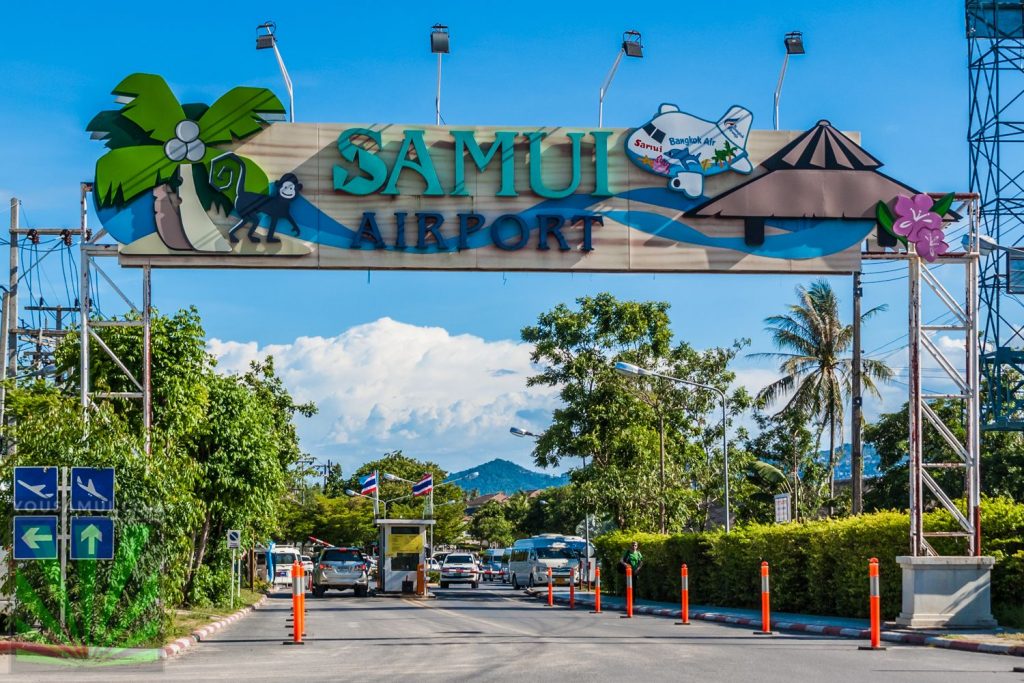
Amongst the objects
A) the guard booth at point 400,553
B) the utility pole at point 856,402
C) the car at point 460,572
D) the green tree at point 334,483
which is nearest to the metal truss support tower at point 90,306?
the utility pole at point 856,402

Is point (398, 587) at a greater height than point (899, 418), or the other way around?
point (899, 418)

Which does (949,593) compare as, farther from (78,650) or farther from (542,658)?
(78,650)

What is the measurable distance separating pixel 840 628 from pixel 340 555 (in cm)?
2784

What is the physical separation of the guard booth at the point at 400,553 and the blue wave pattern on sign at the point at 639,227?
81.7 ft

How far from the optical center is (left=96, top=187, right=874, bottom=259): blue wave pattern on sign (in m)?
21.4

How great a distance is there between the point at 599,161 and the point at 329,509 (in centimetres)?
7209

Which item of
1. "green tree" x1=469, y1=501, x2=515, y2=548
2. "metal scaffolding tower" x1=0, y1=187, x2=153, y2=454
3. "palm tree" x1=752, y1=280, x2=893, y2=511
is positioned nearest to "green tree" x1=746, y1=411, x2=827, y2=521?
"palm tree" x1=752, y1=280, x2=893, y2=511

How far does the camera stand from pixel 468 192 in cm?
2170

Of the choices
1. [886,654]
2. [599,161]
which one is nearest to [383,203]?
[599,161]

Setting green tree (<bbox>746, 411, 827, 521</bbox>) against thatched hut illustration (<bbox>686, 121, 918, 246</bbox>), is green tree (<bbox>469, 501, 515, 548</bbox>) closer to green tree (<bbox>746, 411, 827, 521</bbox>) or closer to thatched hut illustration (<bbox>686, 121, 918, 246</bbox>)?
green tree (<bbox>746, 411, 827, 521</bbox>)

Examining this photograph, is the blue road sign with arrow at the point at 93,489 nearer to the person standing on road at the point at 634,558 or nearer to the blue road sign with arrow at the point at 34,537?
the blue road sign with arrow at the point at 34,537

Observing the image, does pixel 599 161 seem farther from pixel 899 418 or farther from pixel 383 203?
pixel 899 418

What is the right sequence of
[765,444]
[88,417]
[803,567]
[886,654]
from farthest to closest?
1. [765,444]
2. [803,567]
3. [88,417]
4. [886,654]

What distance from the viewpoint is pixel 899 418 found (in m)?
61.3
